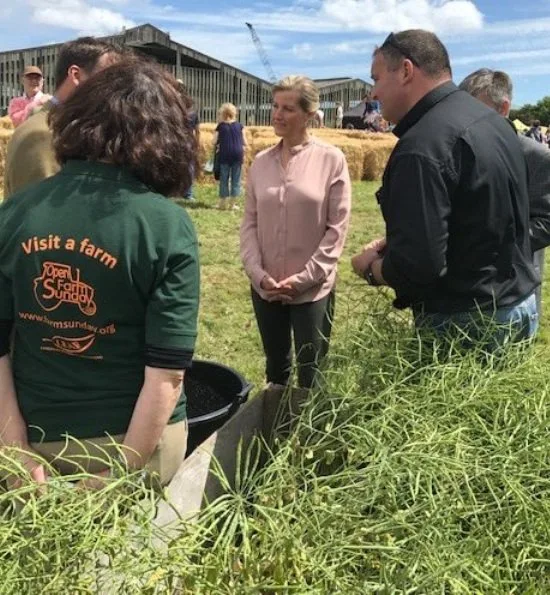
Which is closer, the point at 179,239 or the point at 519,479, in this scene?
the point at 519,479

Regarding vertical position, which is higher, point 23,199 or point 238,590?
point 23,199

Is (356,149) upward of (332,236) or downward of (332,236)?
upward

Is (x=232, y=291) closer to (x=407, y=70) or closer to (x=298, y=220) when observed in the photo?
(x=298, y=220)

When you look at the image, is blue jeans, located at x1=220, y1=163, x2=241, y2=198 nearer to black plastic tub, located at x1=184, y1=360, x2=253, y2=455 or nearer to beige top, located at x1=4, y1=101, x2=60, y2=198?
black plastic tub, located at x1=184, y1=360, x2=253, y2=455

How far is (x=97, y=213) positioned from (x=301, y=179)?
1.90 metres

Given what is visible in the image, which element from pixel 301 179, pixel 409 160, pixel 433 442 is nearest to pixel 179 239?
pixel 433 442

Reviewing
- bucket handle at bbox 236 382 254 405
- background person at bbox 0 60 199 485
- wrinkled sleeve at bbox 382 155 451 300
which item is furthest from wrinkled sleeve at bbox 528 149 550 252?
background person at bbox 0 60 199 485

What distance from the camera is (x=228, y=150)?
1123 centimetres

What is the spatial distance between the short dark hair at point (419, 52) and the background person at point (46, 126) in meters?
1.01

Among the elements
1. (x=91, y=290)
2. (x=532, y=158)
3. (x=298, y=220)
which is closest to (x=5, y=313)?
(x=91, y=290)

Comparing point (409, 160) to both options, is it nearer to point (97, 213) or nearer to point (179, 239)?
point (179, 239)

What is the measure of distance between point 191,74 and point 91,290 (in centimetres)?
3042

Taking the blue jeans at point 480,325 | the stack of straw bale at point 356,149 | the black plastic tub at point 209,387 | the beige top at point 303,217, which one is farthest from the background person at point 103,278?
the stack of straw bale at point 356,149

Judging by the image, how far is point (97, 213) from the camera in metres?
1.50
